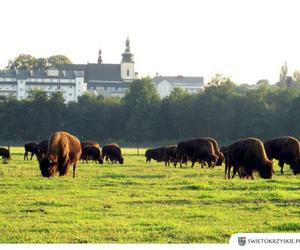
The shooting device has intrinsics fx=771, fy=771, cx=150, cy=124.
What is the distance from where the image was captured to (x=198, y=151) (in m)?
46.1

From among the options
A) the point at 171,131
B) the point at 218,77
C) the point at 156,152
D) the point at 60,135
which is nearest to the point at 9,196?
the point at 60,135

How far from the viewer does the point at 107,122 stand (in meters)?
149

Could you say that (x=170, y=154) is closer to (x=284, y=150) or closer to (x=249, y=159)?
(x=284, y=150)

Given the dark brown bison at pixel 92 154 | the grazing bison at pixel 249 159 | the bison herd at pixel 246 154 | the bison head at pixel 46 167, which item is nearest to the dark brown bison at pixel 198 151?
the bison herd at pixel 246 154

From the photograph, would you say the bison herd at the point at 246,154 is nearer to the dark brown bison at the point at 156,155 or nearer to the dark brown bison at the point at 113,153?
the dark brown bison at the point at 113,153

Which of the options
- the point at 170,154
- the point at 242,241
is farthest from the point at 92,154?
the point at 242,241

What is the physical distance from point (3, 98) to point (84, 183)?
12810 centimetres

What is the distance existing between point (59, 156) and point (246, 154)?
8.05 meters

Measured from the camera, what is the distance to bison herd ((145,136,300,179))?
33.0 meters

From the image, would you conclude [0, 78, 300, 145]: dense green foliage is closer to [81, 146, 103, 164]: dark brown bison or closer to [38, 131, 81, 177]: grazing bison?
[81, 146, 103, 164]: dark brown bison

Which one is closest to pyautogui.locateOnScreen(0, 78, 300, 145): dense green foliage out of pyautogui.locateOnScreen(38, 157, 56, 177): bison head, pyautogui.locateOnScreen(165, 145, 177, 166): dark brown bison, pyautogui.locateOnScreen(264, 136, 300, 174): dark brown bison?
pyautogui.locateOnScreen(165, 145, 177, 166): dark brown bison

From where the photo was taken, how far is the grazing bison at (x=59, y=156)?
31.4m

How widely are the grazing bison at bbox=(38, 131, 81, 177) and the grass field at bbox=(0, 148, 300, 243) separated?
1865 mm

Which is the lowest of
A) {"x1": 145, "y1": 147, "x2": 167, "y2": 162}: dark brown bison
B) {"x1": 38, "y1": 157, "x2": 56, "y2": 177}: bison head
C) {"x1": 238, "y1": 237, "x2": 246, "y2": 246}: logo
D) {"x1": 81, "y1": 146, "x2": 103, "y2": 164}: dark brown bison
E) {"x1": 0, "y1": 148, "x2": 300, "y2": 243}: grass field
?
{"x1": 145, "y1": 147, "x2": 167, "y2": 162}: dark brown bison
